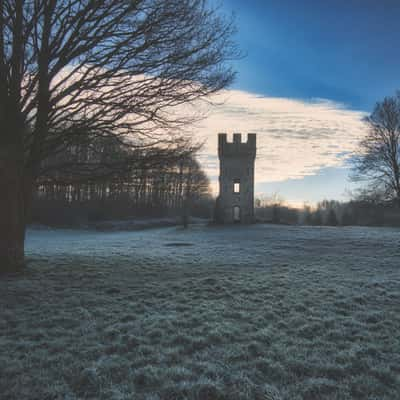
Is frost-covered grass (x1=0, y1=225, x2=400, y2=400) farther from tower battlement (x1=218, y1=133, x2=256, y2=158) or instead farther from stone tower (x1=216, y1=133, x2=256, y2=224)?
tower battlement (x1=218, y1=133, x2=256, y2=158)

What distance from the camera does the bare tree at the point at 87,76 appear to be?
7258mm

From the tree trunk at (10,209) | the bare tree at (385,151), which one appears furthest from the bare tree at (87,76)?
the bare tree at (385,151)

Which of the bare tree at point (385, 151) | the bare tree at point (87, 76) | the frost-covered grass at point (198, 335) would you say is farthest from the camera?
the bare tree at point (385, 151)

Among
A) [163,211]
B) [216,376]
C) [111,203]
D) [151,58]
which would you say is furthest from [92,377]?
[163,211]

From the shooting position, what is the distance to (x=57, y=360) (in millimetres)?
3291

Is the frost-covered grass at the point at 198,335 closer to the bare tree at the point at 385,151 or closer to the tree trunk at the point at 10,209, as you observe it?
the tree trunk at the point at 10,209

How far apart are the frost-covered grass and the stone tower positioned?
25515mm

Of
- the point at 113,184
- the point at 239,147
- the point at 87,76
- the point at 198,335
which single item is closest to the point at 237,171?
the point at 239,147

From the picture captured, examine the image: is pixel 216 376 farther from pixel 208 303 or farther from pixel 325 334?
pixel 208 303

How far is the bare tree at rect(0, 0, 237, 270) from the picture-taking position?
7258 mm

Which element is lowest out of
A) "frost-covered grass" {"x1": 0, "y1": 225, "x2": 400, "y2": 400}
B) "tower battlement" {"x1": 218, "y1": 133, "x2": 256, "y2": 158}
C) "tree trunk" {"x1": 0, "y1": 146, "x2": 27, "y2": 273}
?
"frost-covered grass" {"x1": 0, "y1": 225, "x2": 400, "y2": 400}

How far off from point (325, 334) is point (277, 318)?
0.84 m

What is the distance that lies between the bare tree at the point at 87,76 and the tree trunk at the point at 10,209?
0.02 m

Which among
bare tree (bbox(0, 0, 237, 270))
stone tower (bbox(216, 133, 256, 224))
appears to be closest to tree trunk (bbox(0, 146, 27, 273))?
bare tree (bbox(0, 0, 237, 270))
